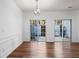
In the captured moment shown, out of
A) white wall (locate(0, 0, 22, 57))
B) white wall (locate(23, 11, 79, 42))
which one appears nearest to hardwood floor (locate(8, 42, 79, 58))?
white wall (locate(0, 0, 22, 57))

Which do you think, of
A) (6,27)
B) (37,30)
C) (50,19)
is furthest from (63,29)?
(6,27)

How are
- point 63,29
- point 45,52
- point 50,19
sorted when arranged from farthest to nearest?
point 63,29
point 50,19
point 45,52

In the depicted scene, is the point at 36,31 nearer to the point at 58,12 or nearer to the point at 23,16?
the point at 23,16

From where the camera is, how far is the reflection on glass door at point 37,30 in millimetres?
9836

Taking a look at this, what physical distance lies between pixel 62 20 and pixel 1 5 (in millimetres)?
6485

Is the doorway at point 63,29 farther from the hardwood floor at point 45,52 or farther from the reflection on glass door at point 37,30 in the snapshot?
the hardwood floor at point 45,52

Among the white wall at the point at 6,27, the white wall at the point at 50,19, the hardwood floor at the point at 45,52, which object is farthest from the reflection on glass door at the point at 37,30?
the white wall at the point at 6,27

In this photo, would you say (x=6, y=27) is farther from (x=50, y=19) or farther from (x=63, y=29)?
(x=63, y=29)

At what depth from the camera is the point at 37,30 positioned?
9.92 m

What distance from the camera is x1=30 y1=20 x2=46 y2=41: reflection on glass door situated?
32.3 feet

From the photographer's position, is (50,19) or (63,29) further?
(63,29)

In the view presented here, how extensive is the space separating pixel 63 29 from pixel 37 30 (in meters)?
2.33

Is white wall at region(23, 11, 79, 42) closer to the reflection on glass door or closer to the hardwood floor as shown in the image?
the reflection on glass door

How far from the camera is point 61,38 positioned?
986 cm
